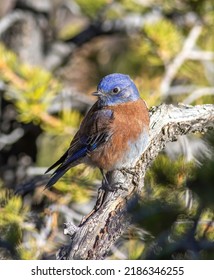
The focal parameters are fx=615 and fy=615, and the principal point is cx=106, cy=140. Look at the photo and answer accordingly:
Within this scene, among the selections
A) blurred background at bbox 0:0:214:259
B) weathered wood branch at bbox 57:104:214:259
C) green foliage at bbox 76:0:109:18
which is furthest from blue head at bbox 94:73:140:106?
green foliage at bbox 76:0:109:18

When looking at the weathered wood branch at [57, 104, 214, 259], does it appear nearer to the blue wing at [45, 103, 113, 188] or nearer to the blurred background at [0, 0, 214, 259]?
the blurred background at [0, 0, 214, 259]

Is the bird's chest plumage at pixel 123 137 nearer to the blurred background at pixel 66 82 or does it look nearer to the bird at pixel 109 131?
the bird at pixel 109 131

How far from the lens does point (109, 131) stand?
155 inches

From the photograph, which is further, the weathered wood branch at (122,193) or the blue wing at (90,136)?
the blue wing at (90,136)

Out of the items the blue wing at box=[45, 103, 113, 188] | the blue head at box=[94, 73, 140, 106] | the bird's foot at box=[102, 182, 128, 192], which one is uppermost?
the blue head at box=[94, 73, 140, 106]

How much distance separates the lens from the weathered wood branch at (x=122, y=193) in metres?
2.34

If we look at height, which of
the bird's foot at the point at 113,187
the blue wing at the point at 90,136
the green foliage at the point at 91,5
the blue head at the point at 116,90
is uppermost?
the green foliage at the point at 91,5

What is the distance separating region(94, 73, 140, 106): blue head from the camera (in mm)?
3982

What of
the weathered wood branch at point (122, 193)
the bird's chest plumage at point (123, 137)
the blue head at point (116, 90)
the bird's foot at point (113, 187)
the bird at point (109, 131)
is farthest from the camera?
the blue head at point (116, 90)

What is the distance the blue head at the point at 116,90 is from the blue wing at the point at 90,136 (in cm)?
9

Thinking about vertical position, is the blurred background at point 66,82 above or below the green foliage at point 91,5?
below

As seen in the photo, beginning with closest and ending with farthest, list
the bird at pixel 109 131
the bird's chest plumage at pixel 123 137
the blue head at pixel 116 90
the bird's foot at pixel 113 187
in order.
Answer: the bird's foot at pixel 113 187 → the bird's chest plumage at pixel 123 137 → the bird at pixel 109 131 → the blue head at pixel 116 90

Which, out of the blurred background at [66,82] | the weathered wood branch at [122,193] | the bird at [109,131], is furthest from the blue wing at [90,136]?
the weathered wood branch at [122,193]
